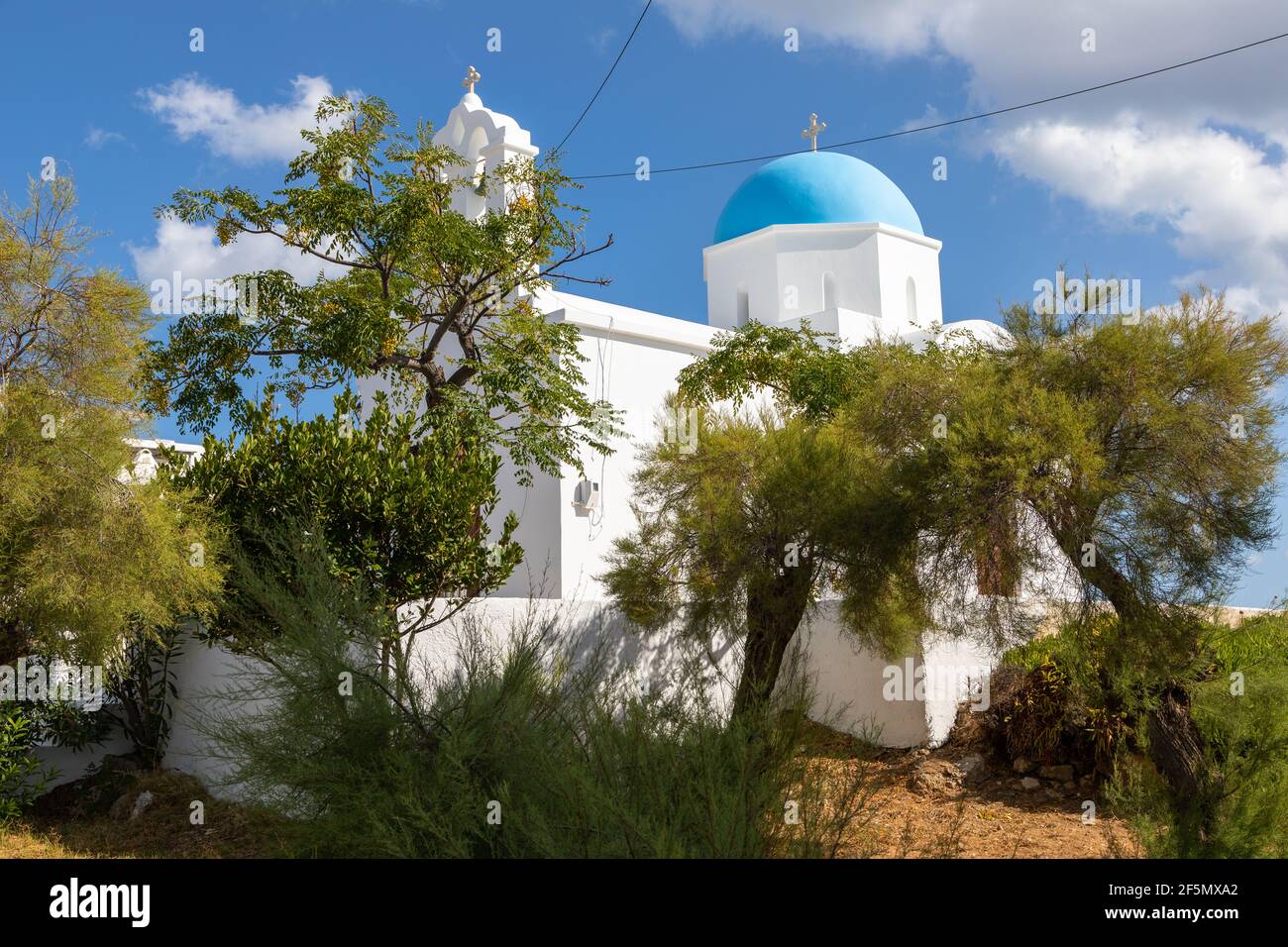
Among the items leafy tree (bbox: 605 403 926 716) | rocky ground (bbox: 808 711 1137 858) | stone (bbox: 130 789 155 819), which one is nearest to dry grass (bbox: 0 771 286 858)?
stone (bbox: 130 789 155 819)

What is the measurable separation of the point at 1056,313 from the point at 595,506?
21.9 feet

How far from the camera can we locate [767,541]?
33.3 ft

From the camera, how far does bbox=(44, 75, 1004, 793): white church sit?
36.6ft

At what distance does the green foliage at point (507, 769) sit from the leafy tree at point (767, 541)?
2.93 metres

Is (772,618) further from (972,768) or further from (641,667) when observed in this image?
(972,768)

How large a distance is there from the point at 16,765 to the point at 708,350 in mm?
9798

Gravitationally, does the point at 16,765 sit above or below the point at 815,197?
below

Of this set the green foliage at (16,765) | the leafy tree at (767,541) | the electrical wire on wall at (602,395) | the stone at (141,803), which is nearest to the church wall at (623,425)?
the electrical wire on wall at (602,395)

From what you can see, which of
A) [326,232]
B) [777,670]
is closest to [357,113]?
[326,232]

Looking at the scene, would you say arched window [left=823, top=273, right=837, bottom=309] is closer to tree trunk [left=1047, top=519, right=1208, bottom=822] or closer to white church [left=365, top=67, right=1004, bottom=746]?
white church [left=365, top=67, right=1004, bottom=746]

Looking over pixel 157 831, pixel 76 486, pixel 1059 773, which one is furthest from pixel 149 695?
pixel 1059 773

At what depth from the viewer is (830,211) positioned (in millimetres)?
20438

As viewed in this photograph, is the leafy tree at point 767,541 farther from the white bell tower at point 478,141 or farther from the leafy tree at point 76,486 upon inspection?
the white bell tower at point 478,141

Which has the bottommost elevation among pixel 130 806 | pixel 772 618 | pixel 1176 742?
A: pixel 130 806
